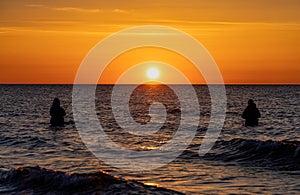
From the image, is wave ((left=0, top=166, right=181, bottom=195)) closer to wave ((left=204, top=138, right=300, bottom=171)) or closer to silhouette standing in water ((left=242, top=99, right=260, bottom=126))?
wave ((left=204, top=138, right=300, bottom=171))

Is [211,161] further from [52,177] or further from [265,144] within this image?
[52,177]

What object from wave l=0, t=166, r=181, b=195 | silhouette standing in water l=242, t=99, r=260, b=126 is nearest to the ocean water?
wave l=0, t=166, r=181, b=195

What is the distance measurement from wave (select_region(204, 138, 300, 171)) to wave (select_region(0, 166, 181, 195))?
308 inches

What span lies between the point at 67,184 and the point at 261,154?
11912 millimetres

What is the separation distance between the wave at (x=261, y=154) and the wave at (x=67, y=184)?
7.83 meters

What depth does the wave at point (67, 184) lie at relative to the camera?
62.4 feet

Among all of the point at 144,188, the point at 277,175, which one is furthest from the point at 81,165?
the point at 277,175

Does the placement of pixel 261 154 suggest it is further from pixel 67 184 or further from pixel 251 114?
pixel 251 114

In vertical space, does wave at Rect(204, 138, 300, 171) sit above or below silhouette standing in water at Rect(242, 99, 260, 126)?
below

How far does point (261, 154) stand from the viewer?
27.7 m

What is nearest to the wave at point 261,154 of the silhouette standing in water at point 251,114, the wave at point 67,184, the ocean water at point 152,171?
the ocean water at point 152,171

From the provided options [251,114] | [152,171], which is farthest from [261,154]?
Answer: [251,114]

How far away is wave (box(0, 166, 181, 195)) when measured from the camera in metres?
19.0

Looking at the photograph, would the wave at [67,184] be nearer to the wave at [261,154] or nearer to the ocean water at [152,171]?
the ocean water at [152,171]
